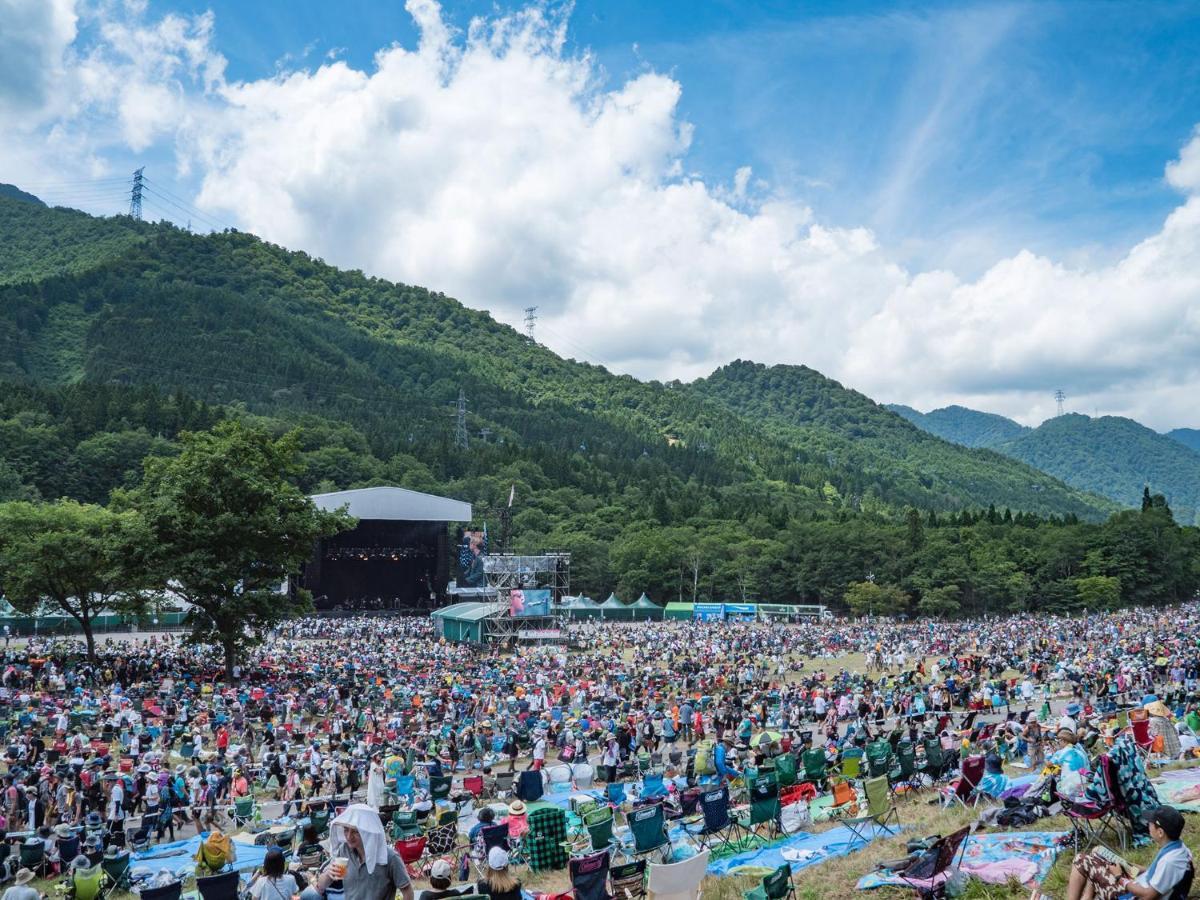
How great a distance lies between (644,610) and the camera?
64875 mm

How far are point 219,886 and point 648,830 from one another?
354cm

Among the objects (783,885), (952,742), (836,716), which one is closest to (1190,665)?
(836,716)

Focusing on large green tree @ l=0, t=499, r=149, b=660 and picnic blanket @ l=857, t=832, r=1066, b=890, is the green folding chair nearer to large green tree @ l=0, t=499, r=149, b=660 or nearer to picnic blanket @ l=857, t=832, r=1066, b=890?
picnic blanket @ l=857, t=832, r=1066, b=890

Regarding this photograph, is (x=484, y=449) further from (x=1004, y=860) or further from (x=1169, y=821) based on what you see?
(x=1169, y=821)

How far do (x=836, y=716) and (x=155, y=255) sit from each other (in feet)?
631

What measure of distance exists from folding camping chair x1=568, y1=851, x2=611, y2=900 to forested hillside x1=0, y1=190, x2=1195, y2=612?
2154 centimetres

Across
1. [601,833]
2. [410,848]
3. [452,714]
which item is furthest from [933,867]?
[452,714]

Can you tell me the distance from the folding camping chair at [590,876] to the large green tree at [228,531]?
70.5ft

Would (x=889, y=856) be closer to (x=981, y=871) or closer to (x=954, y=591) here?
(x=981, y=871)

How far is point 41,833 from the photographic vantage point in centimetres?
1022

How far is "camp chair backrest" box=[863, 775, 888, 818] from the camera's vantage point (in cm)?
837

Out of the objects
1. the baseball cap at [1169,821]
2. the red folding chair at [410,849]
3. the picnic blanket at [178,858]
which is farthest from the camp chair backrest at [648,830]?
the baseball cap at [1169,821]

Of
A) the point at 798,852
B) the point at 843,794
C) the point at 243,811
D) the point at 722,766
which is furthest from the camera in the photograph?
the point at 722,766

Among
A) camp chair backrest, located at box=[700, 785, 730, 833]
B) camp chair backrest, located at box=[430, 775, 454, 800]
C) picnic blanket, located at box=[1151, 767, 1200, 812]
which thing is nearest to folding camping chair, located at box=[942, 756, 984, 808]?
picnic blanket, located at box=[1151, 767, 1200, 812]
